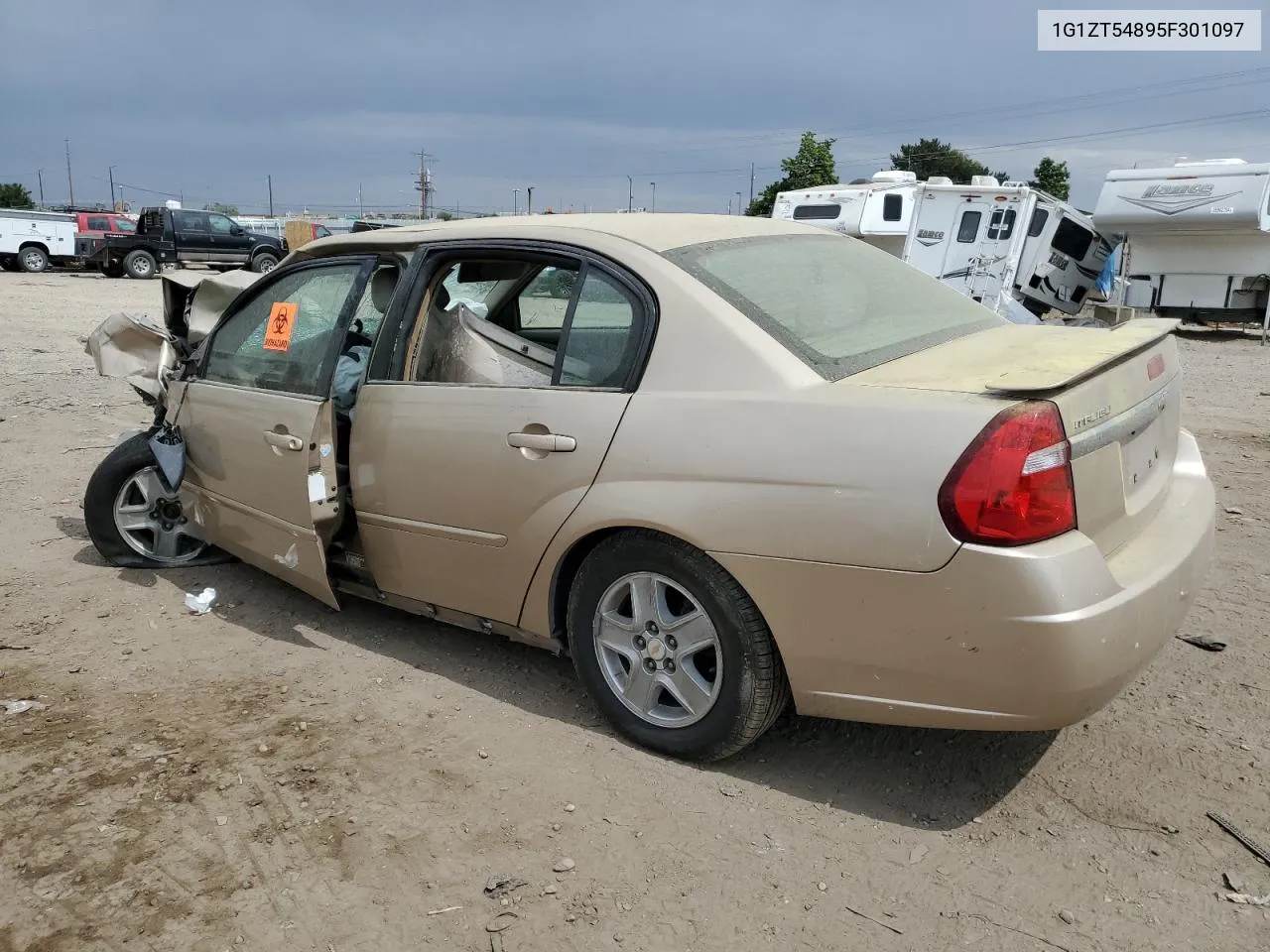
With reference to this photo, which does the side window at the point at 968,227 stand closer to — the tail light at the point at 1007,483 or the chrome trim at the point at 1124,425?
the chrome trim at the point at 1124,425

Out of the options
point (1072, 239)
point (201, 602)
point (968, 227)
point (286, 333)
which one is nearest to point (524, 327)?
point (286, 333)

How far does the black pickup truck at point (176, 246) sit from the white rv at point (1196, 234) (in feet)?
67.3

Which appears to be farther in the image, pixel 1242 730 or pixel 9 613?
pixel 9 613

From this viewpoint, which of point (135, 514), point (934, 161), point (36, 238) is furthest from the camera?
point (934, 161)

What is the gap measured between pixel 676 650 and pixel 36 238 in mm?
30257

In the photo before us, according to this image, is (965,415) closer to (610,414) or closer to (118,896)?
(610,414)

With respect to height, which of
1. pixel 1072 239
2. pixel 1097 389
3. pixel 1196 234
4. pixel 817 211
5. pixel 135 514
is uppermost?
pixel 817 211

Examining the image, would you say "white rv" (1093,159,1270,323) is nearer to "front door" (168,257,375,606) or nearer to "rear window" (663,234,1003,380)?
"rear window" (663,234,1003,380)

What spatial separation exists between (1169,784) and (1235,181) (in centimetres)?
1529

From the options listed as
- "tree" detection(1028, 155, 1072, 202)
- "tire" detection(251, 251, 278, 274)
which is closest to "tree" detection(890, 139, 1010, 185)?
"tree" detection(1028, 155, 1072, 202)

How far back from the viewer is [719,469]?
9.12 ft

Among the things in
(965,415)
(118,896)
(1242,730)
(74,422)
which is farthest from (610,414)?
(74,422)

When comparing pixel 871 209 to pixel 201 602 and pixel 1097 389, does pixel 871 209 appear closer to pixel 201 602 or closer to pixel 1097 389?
pixel 201 602

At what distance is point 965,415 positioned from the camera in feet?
8.08
